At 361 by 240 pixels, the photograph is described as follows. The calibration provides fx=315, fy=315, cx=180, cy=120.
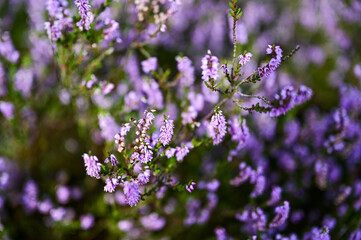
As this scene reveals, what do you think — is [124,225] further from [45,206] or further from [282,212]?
[282,212]

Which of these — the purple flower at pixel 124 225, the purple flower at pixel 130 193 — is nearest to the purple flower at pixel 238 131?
the purple flower at pixel 130 193

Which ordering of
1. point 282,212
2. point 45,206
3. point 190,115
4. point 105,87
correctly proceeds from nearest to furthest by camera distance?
1. point 282,212
2. point 190,115
3. point 105,87
4. point 45,206

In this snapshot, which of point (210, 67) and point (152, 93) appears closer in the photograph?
point (210, 67)

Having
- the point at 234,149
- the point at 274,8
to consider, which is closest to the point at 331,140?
the point at 234,149

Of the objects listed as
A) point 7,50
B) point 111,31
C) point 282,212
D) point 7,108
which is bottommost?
point 282,212

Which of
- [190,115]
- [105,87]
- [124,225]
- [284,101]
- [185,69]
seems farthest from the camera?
[124,225]

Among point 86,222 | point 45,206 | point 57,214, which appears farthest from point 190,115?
point 45,206

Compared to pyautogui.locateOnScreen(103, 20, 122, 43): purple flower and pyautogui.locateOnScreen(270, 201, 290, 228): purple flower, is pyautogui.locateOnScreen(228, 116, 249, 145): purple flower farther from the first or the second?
pyautogui.locateOnScreen(103, 20, 122, 43): purple flower

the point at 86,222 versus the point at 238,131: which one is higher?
the point at 86,222

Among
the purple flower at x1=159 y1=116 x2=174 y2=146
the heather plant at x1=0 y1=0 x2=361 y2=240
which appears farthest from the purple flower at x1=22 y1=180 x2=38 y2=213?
the purple flower at x1=159 y1=116 x2=174 y2=146
